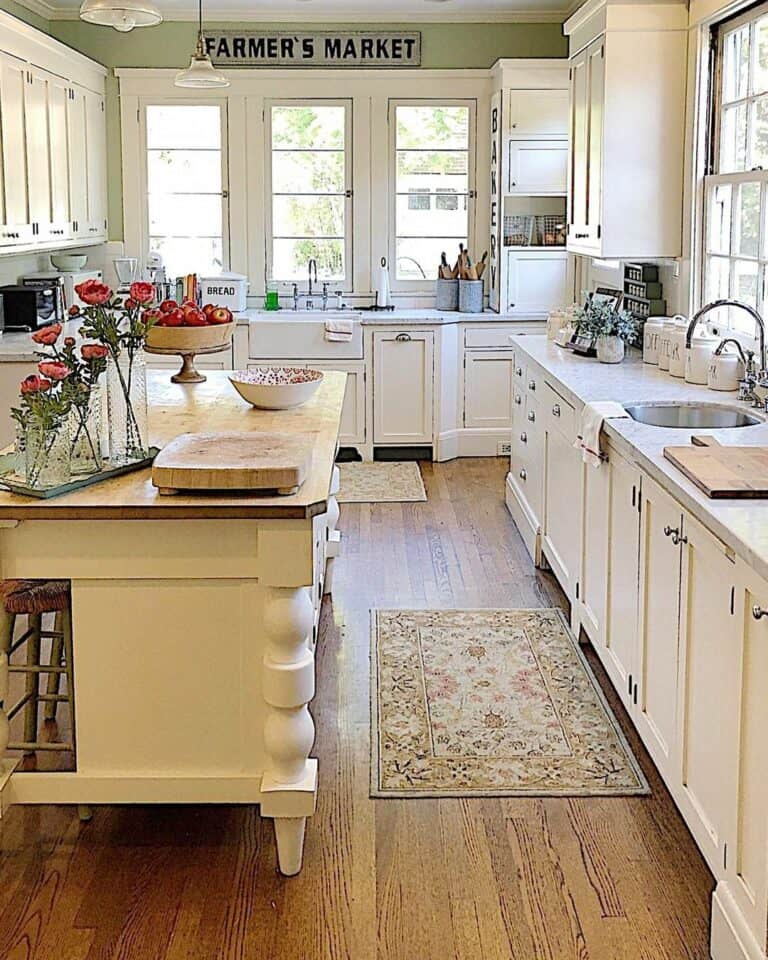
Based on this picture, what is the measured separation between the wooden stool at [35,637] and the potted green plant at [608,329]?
8.35 ft

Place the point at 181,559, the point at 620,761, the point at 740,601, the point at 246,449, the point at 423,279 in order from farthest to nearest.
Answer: the point at 423,279
the point at 620,761
the point at 246,449
the point at 181,559
the point at 740,601

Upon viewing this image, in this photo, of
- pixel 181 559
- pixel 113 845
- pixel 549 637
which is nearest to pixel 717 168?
pixel 549 637

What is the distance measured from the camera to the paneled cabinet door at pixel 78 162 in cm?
670

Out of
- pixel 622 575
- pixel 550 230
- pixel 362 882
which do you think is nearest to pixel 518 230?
pixel 550 230

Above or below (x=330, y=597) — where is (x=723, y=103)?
above

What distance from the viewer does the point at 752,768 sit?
7.14 feet

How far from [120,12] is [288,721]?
2.39 m

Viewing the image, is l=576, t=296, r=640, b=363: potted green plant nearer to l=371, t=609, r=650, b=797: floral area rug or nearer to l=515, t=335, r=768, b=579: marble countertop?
l=515, t=335, r=768, b=579: marble countertop

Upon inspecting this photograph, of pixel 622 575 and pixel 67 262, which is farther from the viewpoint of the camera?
pixel 67 262

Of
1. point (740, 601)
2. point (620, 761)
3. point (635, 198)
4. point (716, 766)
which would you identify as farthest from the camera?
point (635, 198)

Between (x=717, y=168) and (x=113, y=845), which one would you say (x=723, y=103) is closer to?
(x=717, y=168)

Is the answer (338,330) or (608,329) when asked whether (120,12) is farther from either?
(338,330)

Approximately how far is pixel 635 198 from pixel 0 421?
306cm

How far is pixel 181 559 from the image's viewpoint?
8.54 feet
